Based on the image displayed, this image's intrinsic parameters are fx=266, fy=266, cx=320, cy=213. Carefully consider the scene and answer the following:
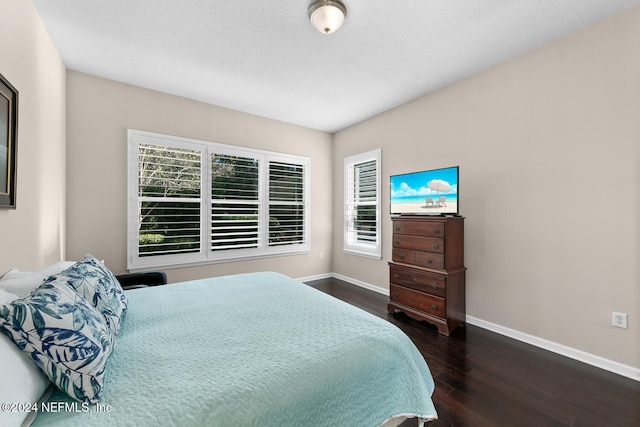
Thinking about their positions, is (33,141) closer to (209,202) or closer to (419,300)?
(209,202)

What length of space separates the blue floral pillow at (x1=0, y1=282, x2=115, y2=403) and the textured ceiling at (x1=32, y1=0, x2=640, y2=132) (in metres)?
2.18

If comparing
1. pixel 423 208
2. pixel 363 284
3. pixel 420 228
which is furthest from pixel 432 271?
pixel 363 284

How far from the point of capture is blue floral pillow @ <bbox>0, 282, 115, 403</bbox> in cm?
85

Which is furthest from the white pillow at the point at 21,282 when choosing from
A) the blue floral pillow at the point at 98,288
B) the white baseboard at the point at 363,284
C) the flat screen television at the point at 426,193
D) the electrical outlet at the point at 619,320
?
the electrical outlet at the point at 619,320

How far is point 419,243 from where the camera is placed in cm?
300

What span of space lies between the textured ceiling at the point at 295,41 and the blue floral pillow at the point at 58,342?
218 cm

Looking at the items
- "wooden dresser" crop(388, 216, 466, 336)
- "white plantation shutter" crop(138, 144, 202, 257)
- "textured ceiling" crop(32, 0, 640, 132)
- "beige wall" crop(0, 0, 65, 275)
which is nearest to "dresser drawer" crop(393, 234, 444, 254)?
"wooden dresser" crop(388, 216, 466, 336)

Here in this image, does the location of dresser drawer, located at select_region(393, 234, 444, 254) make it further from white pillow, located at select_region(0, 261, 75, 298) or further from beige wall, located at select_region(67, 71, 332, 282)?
white pillow, located at select_region(0, 261, 75, 298)

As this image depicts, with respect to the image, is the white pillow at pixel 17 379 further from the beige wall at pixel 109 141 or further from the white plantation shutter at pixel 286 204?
the white plantation shutter at pixel 286 204

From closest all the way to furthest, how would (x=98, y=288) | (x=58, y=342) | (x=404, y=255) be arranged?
(x=58, y=342) < (x=98, y=288) < (x=404, y=255)

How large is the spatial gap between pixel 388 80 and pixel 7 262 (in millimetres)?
3589

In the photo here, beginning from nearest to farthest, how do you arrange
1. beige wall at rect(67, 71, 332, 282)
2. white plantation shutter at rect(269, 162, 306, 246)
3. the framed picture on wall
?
1. the framed picture on wall
2. beige wall at rect(67, 71, 332, 282)
3. white plantation shutter at rect(269, 162, 306, 246)

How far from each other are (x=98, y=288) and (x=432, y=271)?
278cm

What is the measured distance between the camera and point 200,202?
3.61 meters
